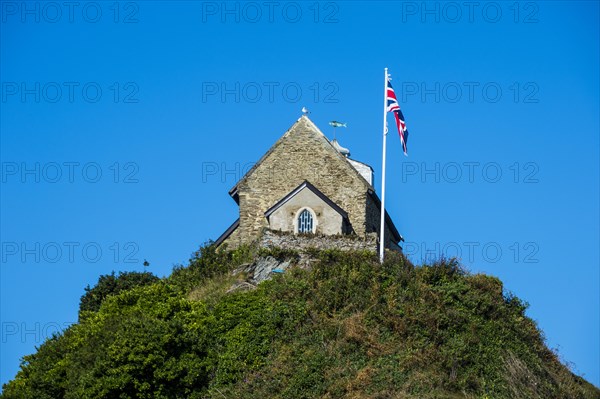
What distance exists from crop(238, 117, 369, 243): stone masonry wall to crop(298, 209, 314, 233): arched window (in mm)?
2069

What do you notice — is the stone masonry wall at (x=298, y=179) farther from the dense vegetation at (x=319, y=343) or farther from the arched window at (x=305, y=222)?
the dense vegetation at (x=319, y=343)

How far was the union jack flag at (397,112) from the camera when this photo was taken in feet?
170

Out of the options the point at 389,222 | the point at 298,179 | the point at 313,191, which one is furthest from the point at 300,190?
the point at 389,222

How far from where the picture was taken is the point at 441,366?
42.9 metres

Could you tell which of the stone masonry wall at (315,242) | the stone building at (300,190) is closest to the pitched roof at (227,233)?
the stone building at (300,190)

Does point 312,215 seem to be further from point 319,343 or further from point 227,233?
point 319,343

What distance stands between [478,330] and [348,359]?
18.9ft

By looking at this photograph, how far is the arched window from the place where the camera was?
5357cm

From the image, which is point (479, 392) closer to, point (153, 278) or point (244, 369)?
point (244, 369)

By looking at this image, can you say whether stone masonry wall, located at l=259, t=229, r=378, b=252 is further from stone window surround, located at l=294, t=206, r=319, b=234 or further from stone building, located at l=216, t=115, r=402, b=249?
stone building, located at l=216, t=115, r=402, b=249

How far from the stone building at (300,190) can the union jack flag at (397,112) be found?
4.14 meters

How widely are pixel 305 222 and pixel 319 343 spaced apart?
420 inches

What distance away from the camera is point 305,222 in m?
53.7

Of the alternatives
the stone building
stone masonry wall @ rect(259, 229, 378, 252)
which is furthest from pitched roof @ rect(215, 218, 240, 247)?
stone masonry wall @ rect(259, 229, 378, 252)
